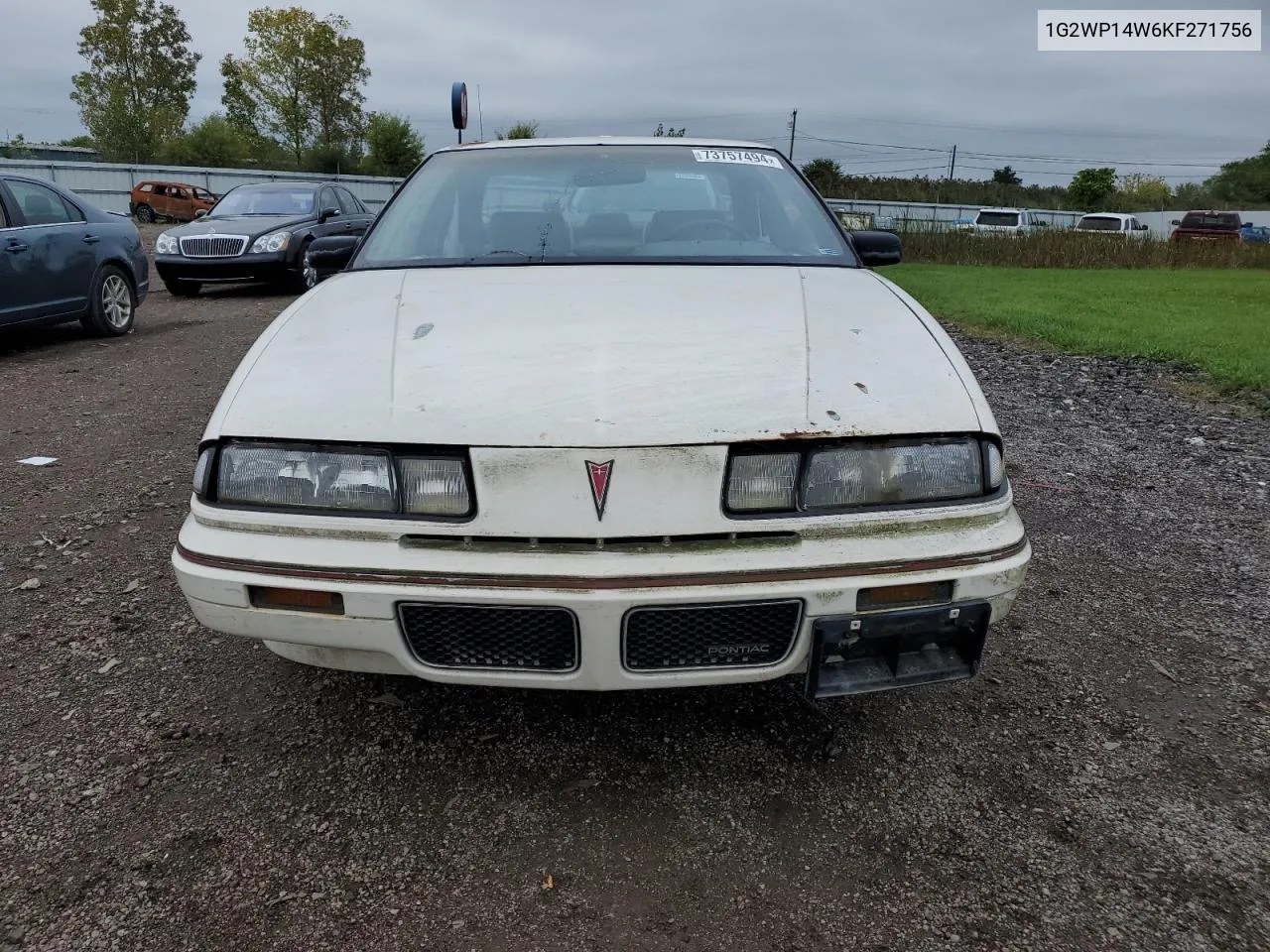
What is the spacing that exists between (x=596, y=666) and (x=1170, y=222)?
3907 cm

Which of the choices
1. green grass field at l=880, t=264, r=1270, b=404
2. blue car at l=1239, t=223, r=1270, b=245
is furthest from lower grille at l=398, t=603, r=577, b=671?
blue car at l=1239, t=223, r=1270, b=245

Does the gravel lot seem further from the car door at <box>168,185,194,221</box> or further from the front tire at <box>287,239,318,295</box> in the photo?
the car door at <box>168,185,194,221</box>

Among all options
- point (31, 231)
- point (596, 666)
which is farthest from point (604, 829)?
point (31, 231)

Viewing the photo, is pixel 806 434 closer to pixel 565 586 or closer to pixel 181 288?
pixel 565 586

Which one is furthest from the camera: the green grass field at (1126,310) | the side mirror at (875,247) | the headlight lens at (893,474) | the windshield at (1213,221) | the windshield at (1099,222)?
the windshield at (1213,221)

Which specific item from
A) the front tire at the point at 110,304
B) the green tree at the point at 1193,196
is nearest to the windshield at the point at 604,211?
the front tire at the point at 110,304

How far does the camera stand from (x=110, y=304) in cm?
783

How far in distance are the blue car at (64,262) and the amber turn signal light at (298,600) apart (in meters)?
6.35

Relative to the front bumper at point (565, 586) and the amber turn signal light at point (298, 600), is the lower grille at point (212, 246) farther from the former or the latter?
the amber turn signal light at point (298, 600)

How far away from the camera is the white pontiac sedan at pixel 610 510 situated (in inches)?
66.3

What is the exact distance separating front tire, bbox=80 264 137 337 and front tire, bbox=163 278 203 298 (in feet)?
8.64

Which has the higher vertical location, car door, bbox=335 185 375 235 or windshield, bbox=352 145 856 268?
car door, bbox=335 185 375 235

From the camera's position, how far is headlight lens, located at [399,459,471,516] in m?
1.72

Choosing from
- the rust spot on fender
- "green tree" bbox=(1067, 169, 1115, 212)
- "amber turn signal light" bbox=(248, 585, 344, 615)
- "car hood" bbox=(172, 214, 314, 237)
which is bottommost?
"amber turn signal light" bbox=(248, 585, 344, 615)
